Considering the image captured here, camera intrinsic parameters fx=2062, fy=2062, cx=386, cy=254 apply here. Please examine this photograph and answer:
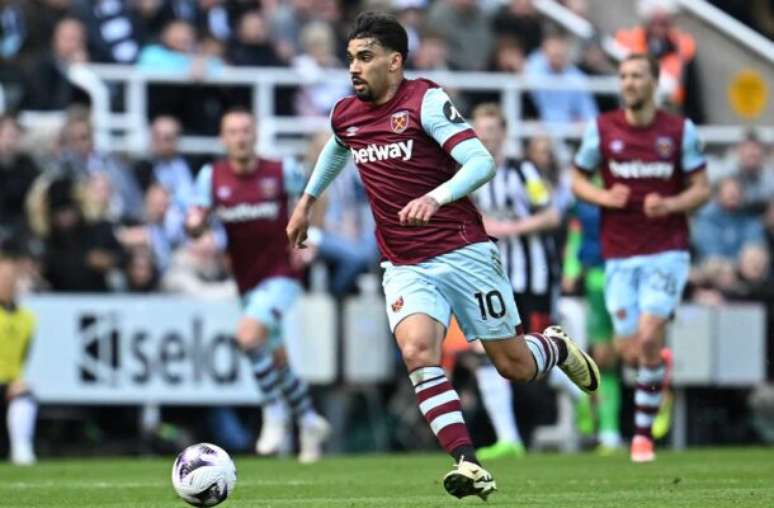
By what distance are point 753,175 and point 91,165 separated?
6994 mm

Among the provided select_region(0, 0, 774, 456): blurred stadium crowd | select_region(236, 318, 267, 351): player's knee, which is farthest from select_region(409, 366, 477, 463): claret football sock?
select_region(0, 0, 774, 456): blurred stadium crowd

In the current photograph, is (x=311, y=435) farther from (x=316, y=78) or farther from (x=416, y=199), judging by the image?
(x=416, y=199)

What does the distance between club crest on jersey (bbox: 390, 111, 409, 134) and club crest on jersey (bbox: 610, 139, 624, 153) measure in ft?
14.1

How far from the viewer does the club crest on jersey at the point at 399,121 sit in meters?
10.4

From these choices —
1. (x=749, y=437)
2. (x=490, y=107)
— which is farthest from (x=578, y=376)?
(x=749, y=437)

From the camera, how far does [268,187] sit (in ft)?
52.0

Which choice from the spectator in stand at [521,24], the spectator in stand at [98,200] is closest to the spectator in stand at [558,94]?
the spectator in stand at [521,24]

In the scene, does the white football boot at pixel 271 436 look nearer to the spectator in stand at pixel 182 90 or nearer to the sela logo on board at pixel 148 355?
the sela logo on board at pixel 148 355

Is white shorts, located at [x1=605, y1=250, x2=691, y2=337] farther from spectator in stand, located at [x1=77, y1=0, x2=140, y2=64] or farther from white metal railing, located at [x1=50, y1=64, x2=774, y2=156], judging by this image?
spectator in stand, located at [x1=77, y1=0, x2=140, y2=64]

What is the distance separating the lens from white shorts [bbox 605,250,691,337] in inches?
560

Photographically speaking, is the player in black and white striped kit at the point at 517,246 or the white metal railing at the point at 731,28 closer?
the player in black and white striped kit at the point at 517,246

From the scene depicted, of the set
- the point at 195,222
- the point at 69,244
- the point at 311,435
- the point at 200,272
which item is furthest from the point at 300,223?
the point at 200,272

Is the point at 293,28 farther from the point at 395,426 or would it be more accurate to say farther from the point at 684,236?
the point at 684,236

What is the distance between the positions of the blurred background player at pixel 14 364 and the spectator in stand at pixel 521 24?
26.6 ft
